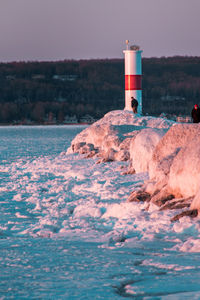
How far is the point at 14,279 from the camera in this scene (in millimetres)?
5133

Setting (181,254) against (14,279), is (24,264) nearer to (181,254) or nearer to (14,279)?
(14,279)

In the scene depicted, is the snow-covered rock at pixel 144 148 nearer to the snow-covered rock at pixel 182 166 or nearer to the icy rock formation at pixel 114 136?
the icy rock formation at pixel 114 136

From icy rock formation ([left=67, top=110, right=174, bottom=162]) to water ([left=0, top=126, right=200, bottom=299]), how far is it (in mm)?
3974

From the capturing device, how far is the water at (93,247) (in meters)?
4.83

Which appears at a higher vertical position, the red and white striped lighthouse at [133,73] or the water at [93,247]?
the red and white striped lighthouse at [133,73]

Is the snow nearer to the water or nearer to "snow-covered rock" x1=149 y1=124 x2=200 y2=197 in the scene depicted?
"snow-covered rock" x1=149 y1=124 x2=200 y2=197

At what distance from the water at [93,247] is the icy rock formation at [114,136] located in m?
3.97

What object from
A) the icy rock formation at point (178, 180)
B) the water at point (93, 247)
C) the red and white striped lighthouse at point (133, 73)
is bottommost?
the water at point (93, 247)

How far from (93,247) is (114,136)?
35.3ft

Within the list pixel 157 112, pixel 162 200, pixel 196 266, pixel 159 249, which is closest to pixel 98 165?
pixel 162 200

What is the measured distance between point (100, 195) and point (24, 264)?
445 cm

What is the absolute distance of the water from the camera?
4828mm

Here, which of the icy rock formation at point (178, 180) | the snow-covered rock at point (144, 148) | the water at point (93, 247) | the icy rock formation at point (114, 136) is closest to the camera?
the water at point (93, 247)

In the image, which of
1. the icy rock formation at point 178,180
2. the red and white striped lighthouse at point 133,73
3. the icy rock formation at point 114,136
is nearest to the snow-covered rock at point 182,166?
the icy rock formation at point 178,180
